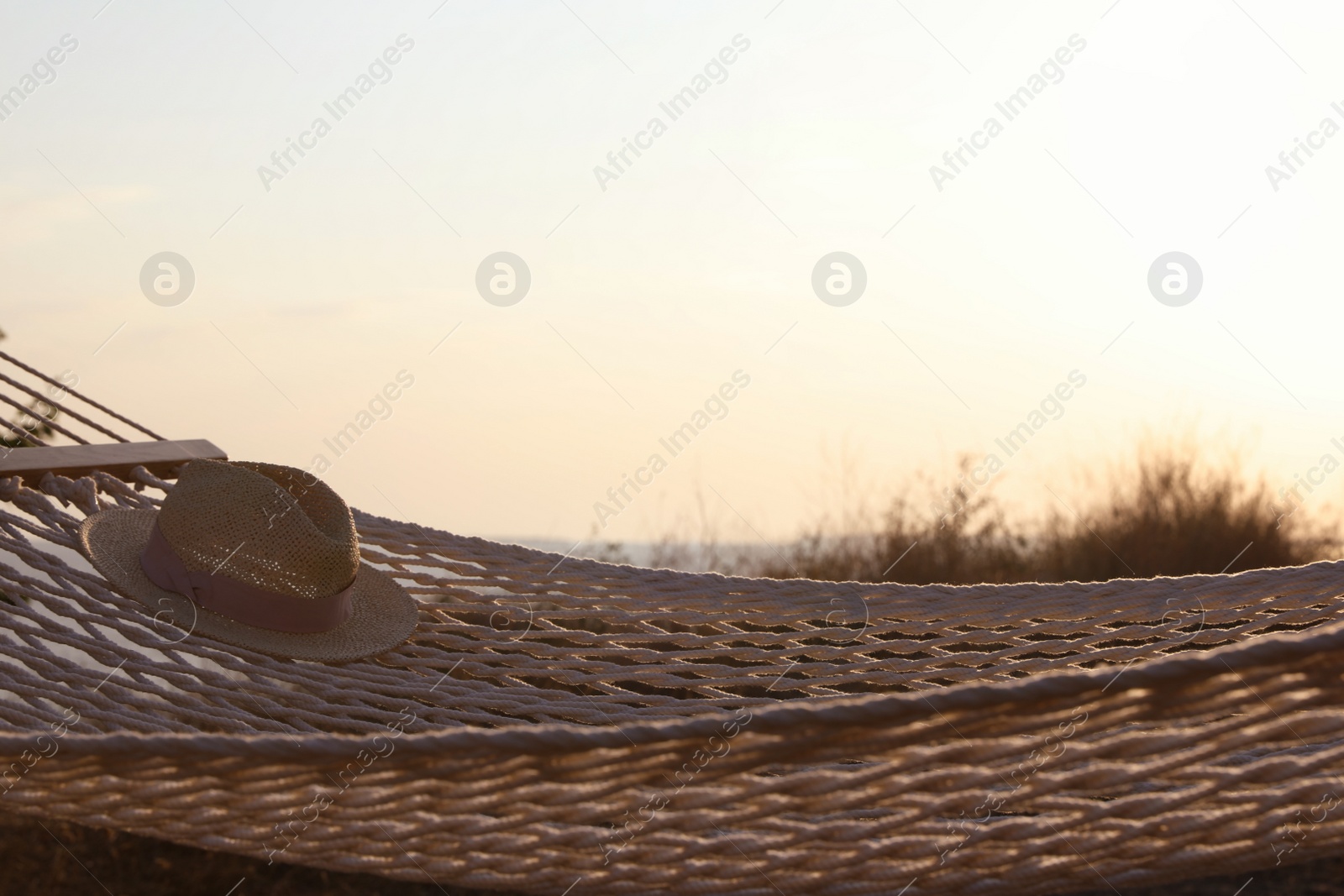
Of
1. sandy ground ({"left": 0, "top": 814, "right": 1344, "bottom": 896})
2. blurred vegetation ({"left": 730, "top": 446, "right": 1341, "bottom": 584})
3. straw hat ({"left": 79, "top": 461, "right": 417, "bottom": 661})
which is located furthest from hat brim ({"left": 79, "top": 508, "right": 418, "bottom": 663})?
blurred vegetation ({"left": 730, "top": 446, "right": 1341, "bottom": 584})

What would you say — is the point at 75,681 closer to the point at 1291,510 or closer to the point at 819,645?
the point at 819,645

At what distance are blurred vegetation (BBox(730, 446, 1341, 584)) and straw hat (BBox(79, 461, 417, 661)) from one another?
2322mm

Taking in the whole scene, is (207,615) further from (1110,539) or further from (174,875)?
(1110,539)

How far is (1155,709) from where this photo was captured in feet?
2.98

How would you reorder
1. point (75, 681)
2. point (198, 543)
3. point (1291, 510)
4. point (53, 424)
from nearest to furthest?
1. point (75, 681)
2. point (198, 543)
3. point (53, 424)
4. point (1291, 510)

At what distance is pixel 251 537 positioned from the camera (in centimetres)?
185

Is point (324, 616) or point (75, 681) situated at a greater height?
point (324, 616)

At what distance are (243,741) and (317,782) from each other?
0.08 m

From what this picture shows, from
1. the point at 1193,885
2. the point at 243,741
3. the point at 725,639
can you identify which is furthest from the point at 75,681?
the point at 1193,885

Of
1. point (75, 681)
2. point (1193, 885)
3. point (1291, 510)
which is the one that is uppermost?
point (1291, 510)

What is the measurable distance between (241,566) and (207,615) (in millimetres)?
92

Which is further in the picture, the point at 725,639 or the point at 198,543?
the point at 725,639

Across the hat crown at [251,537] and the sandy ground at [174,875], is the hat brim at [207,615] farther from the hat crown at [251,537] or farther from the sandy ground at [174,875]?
the sandy ground at [174,875]

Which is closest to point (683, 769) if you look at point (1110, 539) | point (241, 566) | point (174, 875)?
point (241, 566)
